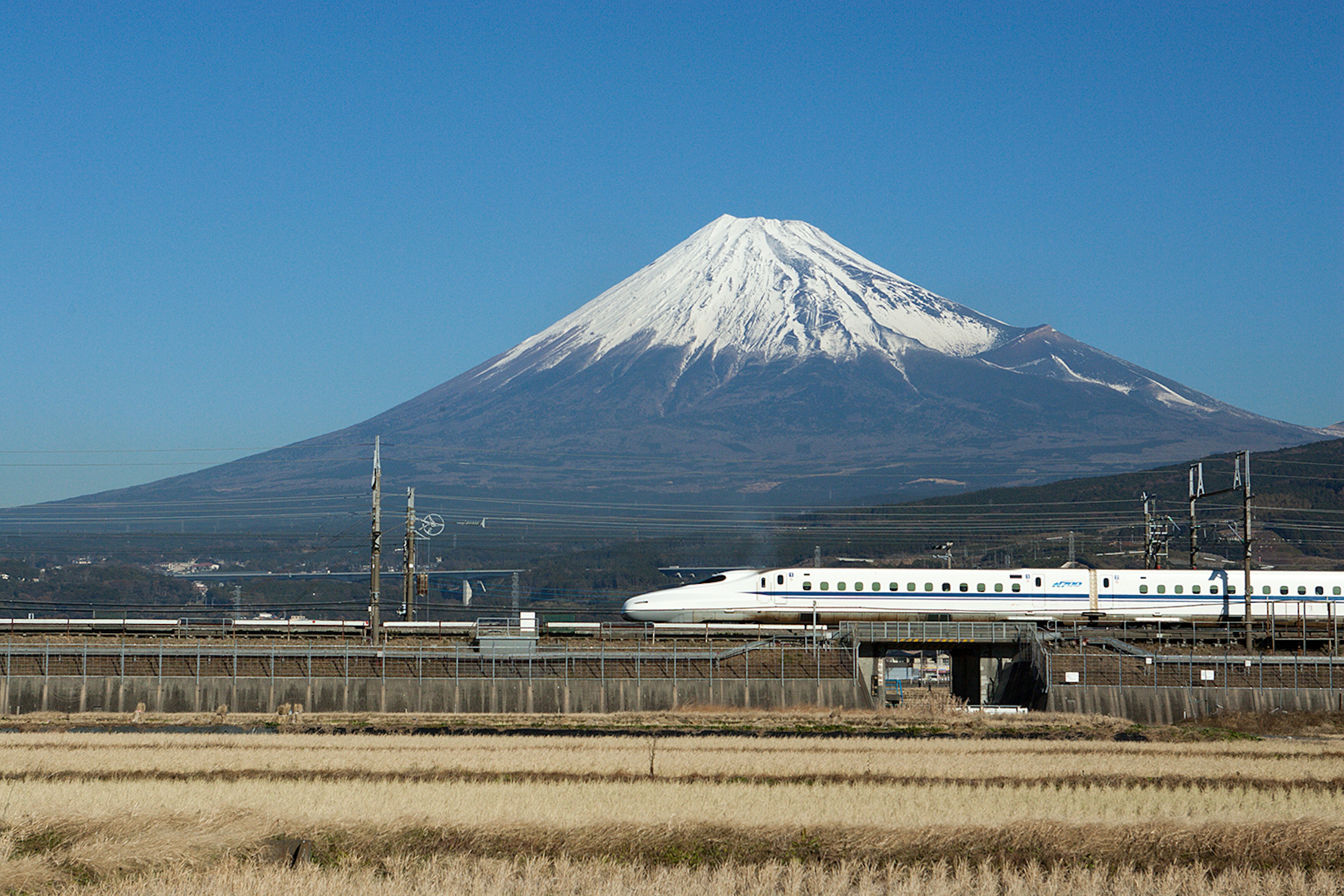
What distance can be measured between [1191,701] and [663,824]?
38.8 m

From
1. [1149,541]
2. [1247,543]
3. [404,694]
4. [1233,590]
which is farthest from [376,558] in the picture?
[1149,541]

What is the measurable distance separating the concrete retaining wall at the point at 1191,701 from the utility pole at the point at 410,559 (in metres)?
30.7

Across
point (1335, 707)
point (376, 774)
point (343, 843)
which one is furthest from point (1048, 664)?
point (343, 843)

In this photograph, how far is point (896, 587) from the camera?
72.6 m

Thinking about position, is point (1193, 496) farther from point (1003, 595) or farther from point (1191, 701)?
point (1191, 701)

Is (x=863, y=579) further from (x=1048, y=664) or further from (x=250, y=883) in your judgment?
(x=250, y=883)

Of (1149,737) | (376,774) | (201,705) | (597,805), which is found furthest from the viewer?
(201,705)

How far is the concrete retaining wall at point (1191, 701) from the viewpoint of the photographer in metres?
56.8

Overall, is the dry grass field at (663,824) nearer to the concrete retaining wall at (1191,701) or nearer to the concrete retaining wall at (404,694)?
the concrete retaining wall at (404,694)

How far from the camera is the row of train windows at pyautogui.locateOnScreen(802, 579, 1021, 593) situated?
72375 mm

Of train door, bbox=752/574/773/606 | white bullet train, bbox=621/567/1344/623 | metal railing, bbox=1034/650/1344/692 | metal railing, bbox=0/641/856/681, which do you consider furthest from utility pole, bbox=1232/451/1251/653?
train door, bbox=752/574/773/606

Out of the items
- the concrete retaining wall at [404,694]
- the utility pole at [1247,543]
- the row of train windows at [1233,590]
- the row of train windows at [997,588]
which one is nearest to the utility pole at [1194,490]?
the row of train windows at [1233,590]

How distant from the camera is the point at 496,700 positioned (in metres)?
57.4

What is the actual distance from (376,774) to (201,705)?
26695mm
